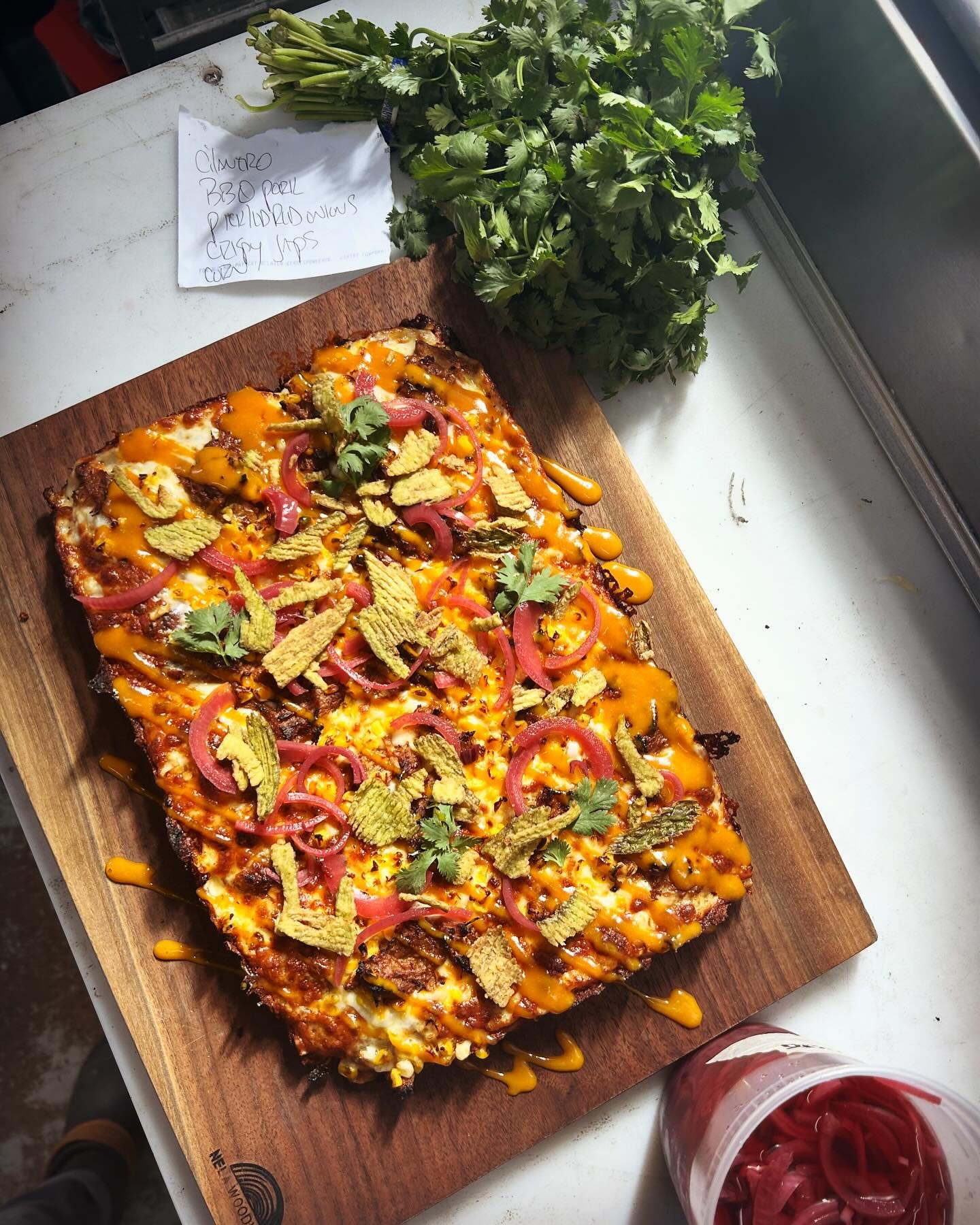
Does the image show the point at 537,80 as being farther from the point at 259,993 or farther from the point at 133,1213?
the point at 133,1213

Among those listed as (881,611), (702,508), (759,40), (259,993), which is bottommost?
(259,993)

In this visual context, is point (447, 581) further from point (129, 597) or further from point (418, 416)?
point (129, 597)

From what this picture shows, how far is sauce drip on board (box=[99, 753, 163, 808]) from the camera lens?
239 cm

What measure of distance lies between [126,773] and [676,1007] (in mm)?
1647

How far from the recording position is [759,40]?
2217mm

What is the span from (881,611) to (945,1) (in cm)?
157

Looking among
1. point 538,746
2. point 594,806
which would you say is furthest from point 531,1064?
point 538,746

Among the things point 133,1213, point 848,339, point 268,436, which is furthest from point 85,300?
point 133,1213

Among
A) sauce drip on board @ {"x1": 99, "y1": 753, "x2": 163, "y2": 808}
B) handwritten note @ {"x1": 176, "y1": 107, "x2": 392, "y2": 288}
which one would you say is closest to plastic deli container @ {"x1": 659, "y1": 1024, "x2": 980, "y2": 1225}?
sauce drip on board @ {"x1": 99, "y1": 753, "x2": 163, "y2": 808}

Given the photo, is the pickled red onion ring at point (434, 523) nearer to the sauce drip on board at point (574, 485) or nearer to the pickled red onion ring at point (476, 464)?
the pickled red onion ring at point (476, 464)

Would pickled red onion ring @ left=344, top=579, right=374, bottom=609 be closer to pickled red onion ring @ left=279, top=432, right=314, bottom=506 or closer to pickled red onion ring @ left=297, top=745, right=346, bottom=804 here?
pickled red onion ring @ left=279, top=432, right=314, bottom=506

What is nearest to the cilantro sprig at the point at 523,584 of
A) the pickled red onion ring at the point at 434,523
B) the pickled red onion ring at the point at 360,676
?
the pickled red onion ring at the point at 434,523

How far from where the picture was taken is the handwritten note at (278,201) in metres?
2.68

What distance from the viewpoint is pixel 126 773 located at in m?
2.40
